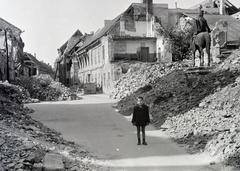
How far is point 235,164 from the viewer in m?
9.57

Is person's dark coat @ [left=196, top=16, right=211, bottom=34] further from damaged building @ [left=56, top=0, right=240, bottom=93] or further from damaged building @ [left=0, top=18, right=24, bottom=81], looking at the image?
damaged building @ [left=0, top=18, right=24, bottom=81]

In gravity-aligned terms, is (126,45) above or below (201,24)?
above

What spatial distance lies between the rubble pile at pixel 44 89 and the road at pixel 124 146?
21.9 metres

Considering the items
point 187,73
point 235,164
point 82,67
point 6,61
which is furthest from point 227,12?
point 235,164

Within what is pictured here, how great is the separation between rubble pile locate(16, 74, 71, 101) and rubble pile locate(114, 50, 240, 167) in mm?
20377

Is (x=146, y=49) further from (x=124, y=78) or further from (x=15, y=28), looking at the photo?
(x=15, y=28)

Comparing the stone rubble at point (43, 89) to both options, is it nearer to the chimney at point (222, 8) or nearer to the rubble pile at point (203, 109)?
the rubble pile at point (203, 109)

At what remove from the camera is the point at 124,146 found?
12.9 meters

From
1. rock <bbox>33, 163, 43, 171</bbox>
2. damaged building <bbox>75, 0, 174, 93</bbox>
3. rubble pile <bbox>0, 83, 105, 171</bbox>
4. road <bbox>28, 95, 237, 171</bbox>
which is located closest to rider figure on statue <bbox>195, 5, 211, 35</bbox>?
road <bbox>28, 95, 237, 171</bbox>

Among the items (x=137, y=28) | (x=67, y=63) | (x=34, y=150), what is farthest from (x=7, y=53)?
(x=67, y=63)

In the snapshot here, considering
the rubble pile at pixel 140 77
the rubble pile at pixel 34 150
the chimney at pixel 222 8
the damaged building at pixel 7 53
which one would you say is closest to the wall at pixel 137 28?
the rubble pile at pixel 140 77

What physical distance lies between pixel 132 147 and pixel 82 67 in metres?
51.8

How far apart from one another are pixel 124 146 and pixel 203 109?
426 centimetres

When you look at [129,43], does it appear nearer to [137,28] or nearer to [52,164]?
[137,28]
